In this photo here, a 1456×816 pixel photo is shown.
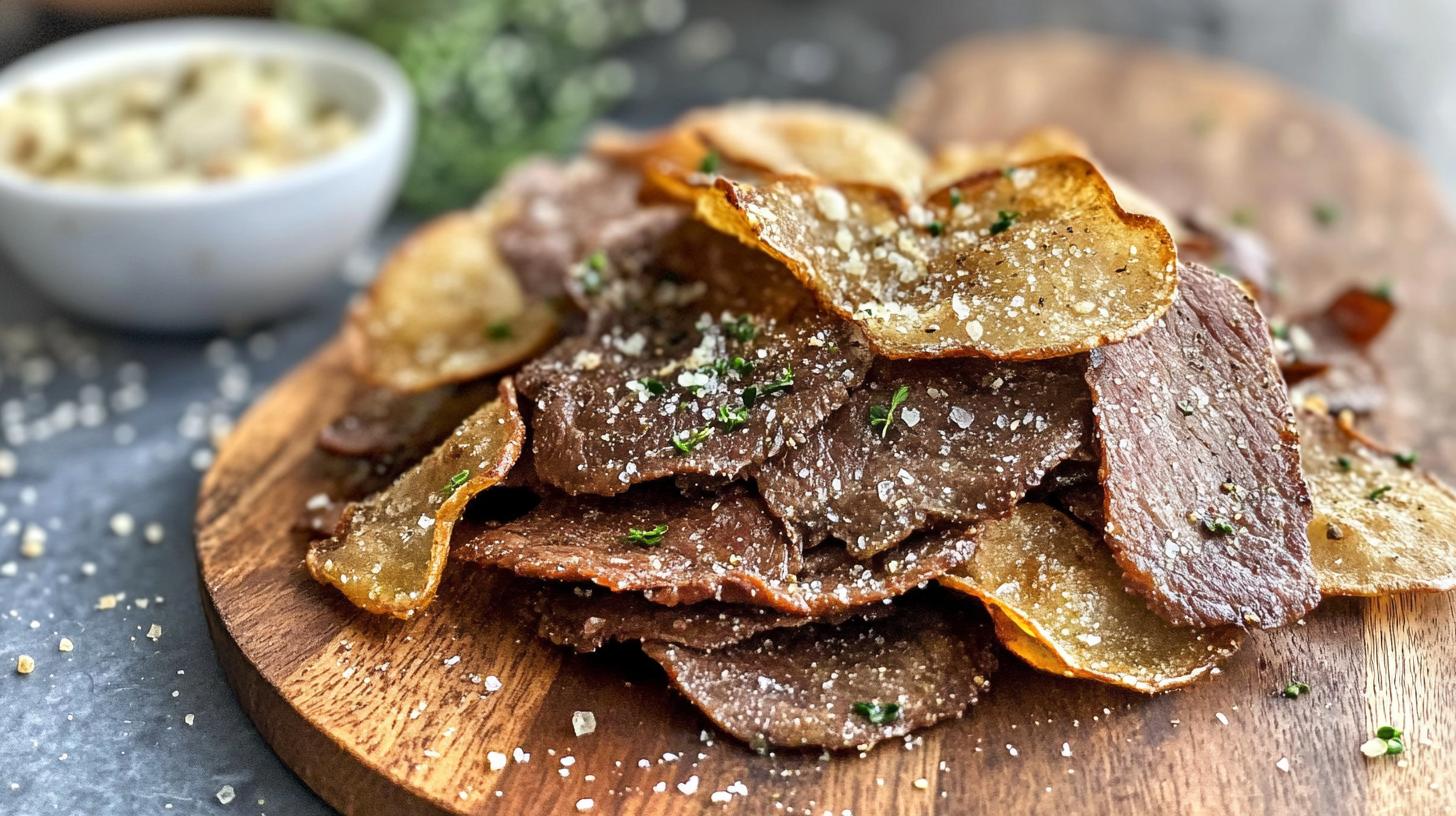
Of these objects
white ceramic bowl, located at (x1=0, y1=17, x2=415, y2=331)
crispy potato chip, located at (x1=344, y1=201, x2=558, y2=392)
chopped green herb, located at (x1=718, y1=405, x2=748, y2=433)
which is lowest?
white ceramic bowl, located at (x1=0, y1=17, x2=415, y2=331)

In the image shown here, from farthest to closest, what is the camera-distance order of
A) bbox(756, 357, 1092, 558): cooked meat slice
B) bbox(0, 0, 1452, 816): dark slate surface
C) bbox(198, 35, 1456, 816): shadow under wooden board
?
bbox(0, 0, 1452, 816): dark slate surface < bbox(756, 357, 1092, 558): cooked meat slice < bbox(198, 35, 1456, 816): shadow under wooden board

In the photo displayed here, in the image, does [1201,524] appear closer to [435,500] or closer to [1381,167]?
[435,500]

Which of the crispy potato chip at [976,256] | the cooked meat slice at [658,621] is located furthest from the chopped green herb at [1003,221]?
the cooked meat slice at [658,621]

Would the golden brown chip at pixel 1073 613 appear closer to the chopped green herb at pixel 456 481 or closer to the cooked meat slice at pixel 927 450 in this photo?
the cooked meat slice at pixel 927 450

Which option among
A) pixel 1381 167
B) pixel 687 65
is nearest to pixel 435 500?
pixel 1381 167

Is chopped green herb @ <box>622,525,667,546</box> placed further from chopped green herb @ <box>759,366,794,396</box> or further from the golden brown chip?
the golden brown chip

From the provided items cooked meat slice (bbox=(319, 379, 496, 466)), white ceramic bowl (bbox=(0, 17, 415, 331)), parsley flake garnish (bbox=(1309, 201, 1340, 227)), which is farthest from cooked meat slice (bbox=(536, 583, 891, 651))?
parsley flake garnish (bbox=(1309, 201, 1340, 227))
